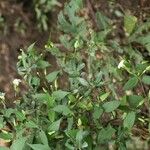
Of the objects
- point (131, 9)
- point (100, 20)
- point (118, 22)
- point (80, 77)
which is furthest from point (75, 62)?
point (118, 22)

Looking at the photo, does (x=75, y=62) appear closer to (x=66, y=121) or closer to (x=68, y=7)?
(x=66, y=121)

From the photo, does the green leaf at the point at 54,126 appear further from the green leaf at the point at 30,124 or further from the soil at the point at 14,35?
the soil at the point at 14,35

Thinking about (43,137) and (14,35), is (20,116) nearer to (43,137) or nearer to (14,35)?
(43,137)

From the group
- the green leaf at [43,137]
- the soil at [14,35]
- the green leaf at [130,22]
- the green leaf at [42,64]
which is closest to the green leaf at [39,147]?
the green leaf at [43,137]

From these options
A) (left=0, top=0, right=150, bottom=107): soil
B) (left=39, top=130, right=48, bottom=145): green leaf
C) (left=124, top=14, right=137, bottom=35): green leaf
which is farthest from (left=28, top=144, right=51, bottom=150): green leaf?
(left=0, top=0, right=150, bottom=107): soil

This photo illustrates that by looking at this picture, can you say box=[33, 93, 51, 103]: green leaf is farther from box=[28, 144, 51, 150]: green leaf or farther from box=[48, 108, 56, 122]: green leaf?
box=[28, 144, 51, 150]: green leaf

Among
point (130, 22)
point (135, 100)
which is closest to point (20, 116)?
point (135, 100)
